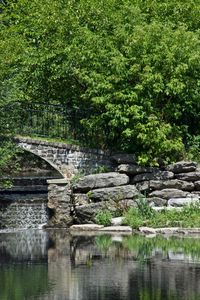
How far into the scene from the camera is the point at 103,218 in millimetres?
24406

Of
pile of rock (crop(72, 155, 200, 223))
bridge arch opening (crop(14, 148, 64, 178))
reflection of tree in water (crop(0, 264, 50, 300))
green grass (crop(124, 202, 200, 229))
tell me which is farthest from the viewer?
bridge arch opening (crop(14, 148, 64, 178))

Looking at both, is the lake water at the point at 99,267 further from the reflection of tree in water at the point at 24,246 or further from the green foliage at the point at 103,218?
the green foliage at the point at 103,218

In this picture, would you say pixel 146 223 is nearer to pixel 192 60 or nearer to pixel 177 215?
pixel 177 215

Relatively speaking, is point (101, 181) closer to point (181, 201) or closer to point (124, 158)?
point (124, 158)

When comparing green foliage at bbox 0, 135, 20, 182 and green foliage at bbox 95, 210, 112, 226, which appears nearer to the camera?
green foliage at bbox 95, 210, 112, 226

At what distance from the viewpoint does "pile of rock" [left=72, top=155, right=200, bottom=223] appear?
25.3 m

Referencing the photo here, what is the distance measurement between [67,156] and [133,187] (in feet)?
9.48

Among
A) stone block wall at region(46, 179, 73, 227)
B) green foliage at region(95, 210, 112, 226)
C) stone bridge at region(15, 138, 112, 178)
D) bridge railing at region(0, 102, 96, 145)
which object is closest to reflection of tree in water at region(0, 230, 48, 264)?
stone block wall at region(46, 179, 73, 227)

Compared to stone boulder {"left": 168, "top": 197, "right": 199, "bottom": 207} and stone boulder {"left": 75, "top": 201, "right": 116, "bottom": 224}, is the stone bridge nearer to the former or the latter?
stone boulder {"left": 75, "top": 201, "right": 116, "bottom": 224}

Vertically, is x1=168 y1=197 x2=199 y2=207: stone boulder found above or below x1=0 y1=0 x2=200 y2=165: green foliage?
below

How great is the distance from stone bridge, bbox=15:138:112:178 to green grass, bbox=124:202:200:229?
306 cm

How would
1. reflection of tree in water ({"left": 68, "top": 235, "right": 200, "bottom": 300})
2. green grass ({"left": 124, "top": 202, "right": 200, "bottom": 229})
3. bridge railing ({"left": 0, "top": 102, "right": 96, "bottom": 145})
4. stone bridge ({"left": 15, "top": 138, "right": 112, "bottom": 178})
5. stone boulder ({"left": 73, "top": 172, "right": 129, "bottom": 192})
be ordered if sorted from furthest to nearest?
bridge railing ({"left": 0, "top": 102, "right": 96, "bottom": 145})
stone bridge ({"left": 15, "top": 138, "right": 112, "bottom": 178})
stone boulder ({"left": 73, "top": 172, "right": 129, "bottom": 192})
green grass ({"left": 124, "top": 202, "right": 200, "bottom": 229})
reflection of tree in water ({"left": 68, "top": 235, "right": 200, "bottom": 300})

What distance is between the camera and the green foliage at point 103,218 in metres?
24.4

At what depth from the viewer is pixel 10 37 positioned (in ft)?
98.3
